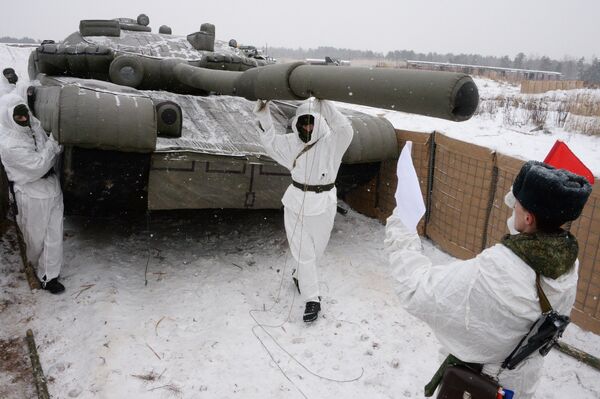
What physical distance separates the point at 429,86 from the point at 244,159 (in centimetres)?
300

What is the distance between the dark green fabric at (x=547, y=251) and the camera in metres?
1.62

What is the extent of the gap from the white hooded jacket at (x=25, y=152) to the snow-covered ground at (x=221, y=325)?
999 mm

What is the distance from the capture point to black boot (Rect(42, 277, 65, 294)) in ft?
14.9

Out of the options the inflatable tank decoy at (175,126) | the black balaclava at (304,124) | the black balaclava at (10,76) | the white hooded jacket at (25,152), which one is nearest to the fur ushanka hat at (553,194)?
the inflatable tank decoy at (175,126)

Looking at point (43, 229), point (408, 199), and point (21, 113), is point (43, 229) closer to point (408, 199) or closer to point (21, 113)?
point (21, 113)

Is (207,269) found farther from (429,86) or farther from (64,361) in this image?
(429,86)

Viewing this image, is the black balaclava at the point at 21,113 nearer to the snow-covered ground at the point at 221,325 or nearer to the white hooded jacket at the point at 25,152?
the white hooded jacket at the point at 25,152

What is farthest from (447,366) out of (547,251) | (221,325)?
(221,325)

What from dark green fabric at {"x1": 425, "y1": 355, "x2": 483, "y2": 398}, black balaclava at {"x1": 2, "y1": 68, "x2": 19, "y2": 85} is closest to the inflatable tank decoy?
black balaclava at {"x1": 2, "y1": 68, "x2": 19, "y2": 85}

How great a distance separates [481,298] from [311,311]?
263cm

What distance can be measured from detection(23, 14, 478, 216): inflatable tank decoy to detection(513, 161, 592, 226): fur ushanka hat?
2.64 feet

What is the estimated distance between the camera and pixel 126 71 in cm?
543

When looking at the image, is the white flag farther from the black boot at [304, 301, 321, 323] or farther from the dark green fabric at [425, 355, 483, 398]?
the black boot at [304, 301, 321, 323]

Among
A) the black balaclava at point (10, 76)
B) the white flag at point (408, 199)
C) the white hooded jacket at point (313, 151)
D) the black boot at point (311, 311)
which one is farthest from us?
the black balaclava at point (10, 76)
